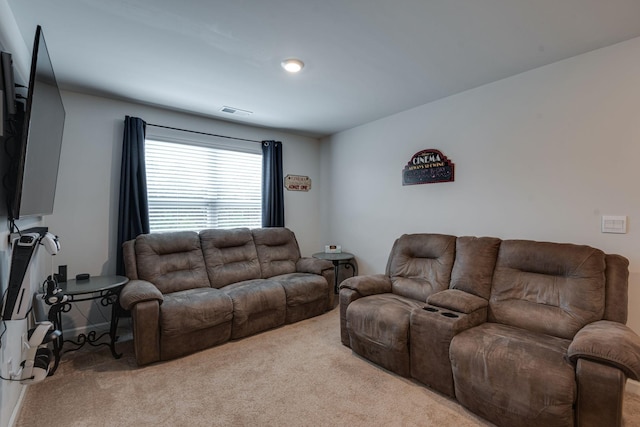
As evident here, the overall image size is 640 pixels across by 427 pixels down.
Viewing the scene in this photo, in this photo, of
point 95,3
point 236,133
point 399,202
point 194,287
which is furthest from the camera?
point 236,133

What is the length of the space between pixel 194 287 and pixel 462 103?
133 inches

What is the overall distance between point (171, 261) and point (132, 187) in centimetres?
89

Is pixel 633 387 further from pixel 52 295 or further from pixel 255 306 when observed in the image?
pixel 52 295

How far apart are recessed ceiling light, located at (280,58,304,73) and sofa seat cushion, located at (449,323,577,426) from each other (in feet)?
7.71

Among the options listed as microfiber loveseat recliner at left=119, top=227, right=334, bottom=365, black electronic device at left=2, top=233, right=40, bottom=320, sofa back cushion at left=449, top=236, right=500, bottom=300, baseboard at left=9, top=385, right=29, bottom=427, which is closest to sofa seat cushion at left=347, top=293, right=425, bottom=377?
sofa back cushion at left=449, top=236, right=500, bottom=300

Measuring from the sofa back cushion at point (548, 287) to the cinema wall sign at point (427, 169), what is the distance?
103 centimetres

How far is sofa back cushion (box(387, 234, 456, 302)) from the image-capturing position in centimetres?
→ 283

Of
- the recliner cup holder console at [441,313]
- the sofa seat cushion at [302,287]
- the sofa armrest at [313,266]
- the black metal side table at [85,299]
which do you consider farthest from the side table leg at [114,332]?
the recliner cup holder console at [441,313]

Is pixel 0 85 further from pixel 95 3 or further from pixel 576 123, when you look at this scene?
pixel 576 123

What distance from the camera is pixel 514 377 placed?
1.73m

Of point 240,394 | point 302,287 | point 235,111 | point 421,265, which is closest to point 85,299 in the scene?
point 240,394

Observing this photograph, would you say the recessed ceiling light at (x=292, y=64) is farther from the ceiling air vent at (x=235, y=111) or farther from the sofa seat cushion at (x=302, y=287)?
the sofa seat cushion at (x=302, y=287)

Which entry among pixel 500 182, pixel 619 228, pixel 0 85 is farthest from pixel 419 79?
pixel 0 85

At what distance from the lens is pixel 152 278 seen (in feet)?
10.1
